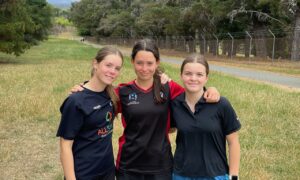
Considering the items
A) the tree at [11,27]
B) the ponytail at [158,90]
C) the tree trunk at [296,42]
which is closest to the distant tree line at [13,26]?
the tree at [11,27]

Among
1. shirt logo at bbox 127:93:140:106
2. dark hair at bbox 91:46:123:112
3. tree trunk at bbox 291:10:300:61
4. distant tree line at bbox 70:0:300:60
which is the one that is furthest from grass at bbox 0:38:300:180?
distant tree line at bbox 70:0:300:60

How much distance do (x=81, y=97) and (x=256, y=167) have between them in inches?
149

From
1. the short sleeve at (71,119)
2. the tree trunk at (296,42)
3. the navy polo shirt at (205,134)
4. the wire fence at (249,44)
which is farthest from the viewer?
the wire fence at (249,44)

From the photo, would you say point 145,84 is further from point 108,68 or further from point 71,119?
point 71,119

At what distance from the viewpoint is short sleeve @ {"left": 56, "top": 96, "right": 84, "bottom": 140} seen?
349 centimetres

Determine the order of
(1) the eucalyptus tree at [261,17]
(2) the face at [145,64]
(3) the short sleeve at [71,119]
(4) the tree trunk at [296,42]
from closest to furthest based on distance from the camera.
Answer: (3) the short sleeve at [71,119] → (2) the face at [145,64] → (4) the tree trunk at [296,42] → (1) the eucalyptus tree at [261,17]

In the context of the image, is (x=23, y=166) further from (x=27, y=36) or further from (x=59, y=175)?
(x=27, y=36)

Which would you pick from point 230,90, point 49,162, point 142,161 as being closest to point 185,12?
point 230,90

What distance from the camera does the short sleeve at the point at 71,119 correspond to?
3.49 m

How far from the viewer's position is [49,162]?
7.05 metres

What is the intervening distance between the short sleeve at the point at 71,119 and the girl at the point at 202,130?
79 cm

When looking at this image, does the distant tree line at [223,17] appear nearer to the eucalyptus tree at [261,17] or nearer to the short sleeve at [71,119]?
the eucalyptus tree at [261,17]

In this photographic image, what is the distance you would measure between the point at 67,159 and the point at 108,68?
0.77m

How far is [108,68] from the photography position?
3.69 metres
